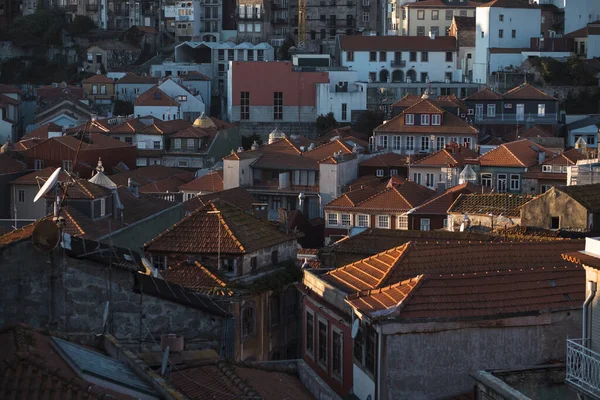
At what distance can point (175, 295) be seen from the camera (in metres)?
18.3

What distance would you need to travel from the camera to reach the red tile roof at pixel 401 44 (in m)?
88.0

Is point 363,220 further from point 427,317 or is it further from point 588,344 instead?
point 588,344

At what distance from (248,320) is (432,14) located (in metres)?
74.9

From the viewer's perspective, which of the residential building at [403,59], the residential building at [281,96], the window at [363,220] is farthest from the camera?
the residential building at [403,59]

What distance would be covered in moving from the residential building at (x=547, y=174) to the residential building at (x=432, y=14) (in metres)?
43.0

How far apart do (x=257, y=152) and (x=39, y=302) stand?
43612 millimetres

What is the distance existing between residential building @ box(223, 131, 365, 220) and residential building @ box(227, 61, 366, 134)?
21049mm

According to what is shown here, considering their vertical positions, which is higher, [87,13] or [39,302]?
[87,13]

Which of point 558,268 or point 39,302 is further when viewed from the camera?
point 558,268

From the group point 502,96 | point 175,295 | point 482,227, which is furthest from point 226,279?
point 502,96

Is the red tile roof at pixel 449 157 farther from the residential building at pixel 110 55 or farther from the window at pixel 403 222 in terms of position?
the residential building at pixel 110 55

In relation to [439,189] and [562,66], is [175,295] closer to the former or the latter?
[439,189]

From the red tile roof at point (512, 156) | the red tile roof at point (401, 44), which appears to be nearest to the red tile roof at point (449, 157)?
the red tile roof at point (512, 156)

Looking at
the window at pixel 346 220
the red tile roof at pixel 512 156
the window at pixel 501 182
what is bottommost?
the window at pixel 346 220
